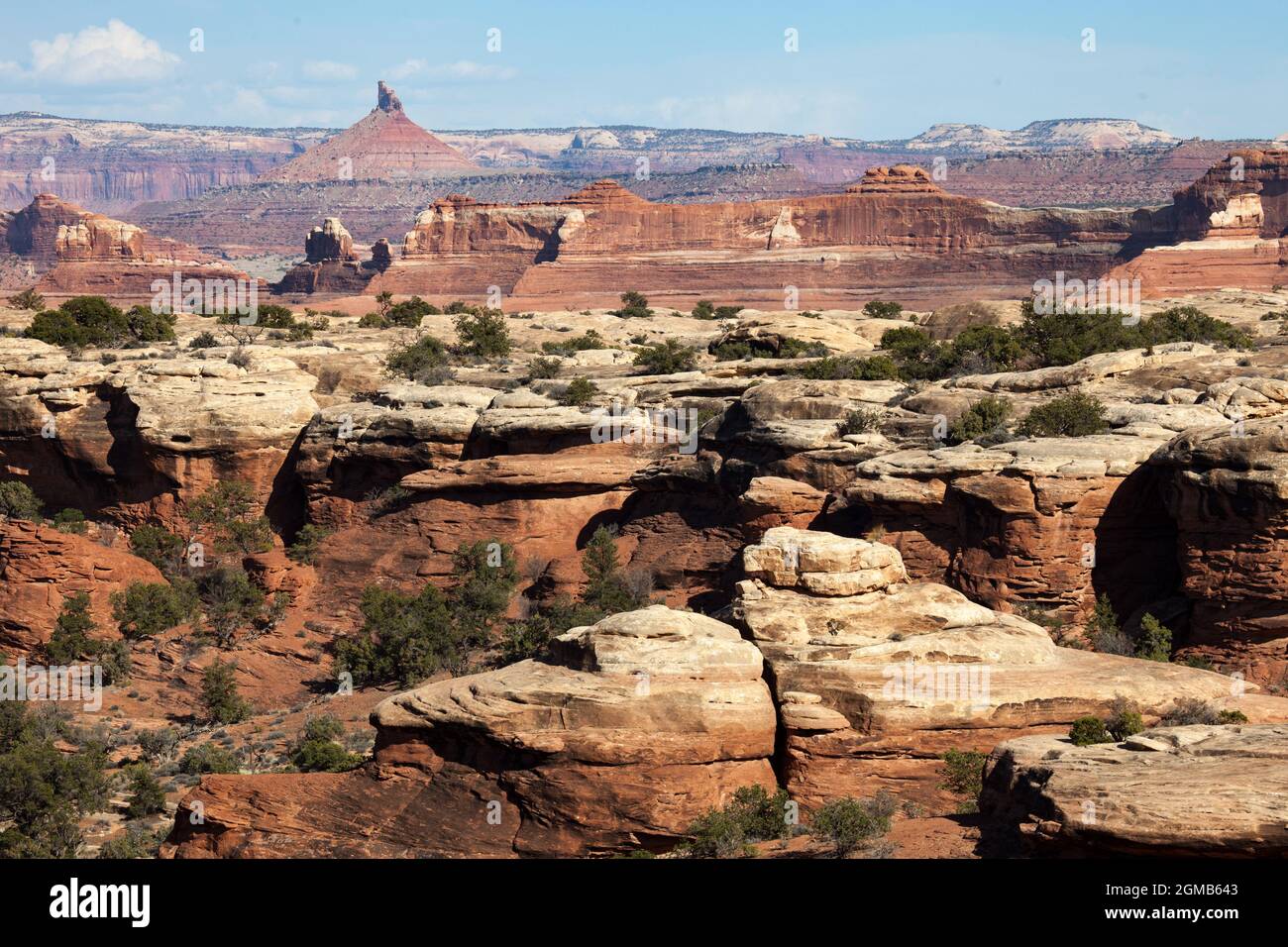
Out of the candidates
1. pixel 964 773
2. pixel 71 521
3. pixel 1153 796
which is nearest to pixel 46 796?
pixel 964 773

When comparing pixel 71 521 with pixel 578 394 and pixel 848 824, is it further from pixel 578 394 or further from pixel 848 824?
pixel 848 824

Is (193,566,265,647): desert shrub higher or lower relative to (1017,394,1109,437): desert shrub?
lower

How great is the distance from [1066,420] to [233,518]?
18132mm

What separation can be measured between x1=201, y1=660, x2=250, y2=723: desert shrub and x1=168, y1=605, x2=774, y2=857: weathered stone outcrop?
7624 millimetres

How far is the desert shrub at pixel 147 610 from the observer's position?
27828 mm

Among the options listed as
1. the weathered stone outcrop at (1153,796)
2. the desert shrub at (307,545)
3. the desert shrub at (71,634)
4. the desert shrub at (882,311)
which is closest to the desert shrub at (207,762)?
the desert shrub at (71,634)

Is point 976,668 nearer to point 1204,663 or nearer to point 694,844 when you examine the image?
point 694,844

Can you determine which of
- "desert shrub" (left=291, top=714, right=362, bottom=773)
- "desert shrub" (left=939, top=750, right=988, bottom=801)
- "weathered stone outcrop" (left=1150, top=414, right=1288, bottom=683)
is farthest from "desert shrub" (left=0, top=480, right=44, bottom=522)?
"weathered stone outcrop" (left=1150, top=414, right=1288, bottom=683)

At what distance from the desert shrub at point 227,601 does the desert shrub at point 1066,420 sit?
15.0 metres

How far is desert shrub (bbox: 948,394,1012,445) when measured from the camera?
28078 millimetres

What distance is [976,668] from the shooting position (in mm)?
17688

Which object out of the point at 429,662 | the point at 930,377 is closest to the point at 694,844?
the point at 429,662

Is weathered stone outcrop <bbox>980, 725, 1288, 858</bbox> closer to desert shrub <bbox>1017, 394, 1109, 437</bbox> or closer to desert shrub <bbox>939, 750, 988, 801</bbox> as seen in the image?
desert shrub <bbox>939, 750, 988, 801</bbox>

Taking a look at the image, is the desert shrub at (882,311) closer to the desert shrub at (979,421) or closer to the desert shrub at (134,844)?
the desert shrub at (979,421)
